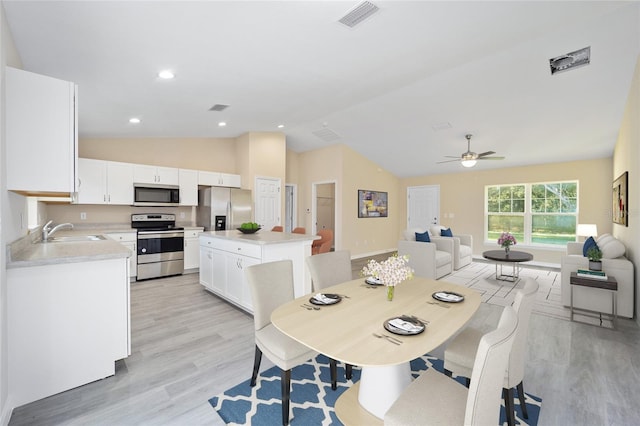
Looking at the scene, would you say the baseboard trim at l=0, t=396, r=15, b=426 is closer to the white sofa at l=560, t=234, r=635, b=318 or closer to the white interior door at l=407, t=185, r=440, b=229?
the white sofa at l=560, t=234, r=635, b=318

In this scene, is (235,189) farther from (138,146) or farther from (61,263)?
(61,263)

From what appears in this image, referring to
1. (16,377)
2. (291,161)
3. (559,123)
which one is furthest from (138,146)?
(559,123)

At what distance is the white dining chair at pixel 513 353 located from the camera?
1450mm

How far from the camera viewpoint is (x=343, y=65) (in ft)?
10.5

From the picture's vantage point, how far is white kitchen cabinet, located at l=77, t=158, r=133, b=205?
4570 millimetres

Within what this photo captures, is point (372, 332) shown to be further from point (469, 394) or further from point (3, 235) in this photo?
point (3, 235)

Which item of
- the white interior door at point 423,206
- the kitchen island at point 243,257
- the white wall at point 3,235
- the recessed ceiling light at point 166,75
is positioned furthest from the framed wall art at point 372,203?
the white wall at point 3,235

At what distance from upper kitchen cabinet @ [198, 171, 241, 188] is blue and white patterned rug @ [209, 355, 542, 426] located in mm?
4518

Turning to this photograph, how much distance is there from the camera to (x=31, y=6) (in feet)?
5.82

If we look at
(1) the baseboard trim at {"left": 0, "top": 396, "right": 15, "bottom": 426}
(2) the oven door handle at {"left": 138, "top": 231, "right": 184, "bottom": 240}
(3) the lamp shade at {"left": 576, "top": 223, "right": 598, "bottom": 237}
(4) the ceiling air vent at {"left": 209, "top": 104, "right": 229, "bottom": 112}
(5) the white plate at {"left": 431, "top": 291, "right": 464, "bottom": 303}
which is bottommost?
(1) the baseboard trim at {"left": 0, "top": 396, "right": 15, "bottom": 426}

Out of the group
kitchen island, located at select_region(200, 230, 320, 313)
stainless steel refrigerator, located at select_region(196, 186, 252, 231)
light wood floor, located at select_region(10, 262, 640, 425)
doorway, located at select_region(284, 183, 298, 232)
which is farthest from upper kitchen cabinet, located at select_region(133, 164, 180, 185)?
doorway, located at select_region(284, 183, 298, 232)

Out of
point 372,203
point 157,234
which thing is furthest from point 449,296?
point 372,203

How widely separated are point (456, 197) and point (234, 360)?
7453 mm

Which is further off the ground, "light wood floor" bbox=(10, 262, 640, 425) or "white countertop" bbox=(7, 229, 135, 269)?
"white countertop" bbox=(7, 229, 135, 269)
